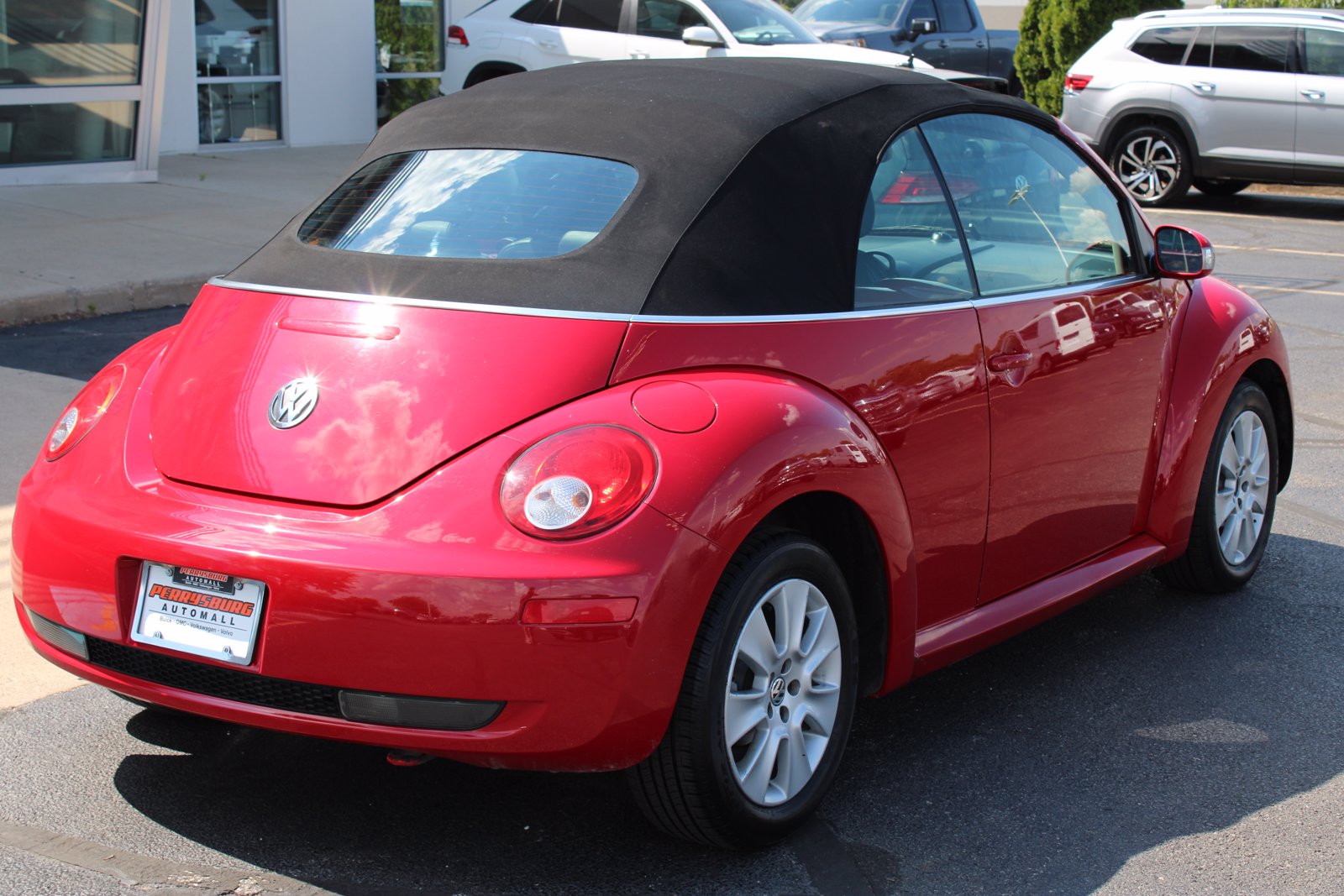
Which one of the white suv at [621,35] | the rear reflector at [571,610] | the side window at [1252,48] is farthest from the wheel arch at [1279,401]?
the side window at [1252,48]

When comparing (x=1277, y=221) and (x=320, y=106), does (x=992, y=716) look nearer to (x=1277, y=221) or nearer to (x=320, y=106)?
(x=1277, y=221)

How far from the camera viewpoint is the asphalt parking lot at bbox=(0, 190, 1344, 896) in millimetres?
3129

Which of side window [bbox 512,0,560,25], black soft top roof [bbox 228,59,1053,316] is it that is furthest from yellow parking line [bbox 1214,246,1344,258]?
black soft top roof [bbox 228,59,1053,316]

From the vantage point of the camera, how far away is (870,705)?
161 inches

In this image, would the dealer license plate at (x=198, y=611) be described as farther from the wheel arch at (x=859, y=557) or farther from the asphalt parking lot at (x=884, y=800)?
the wheel arch at (x=859, y=557)

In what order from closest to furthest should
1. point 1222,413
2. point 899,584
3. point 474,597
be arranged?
point 474,597, point 899,584, point 1222,413

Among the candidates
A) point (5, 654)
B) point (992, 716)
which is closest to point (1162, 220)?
point (992, 716)

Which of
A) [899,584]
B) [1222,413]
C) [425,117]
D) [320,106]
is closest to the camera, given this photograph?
[899,584]

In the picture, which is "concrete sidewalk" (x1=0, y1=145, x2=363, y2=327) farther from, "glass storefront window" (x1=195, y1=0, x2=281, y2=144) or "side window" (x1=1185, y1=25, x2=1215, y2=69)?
"side window" (x1=1185, y1=25, x2=1215, y2=69)

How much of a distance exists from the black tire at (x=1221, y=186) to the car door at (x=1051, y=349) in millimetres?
12974

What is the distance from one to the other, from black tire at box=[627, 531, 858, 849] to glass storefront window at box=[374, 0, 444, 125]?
1623 cm

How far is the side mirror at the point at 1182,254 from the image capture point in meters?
4.52

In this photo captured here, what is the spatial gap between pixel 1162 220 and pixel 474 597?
1329cm

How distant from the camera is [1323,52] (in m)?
14.6
